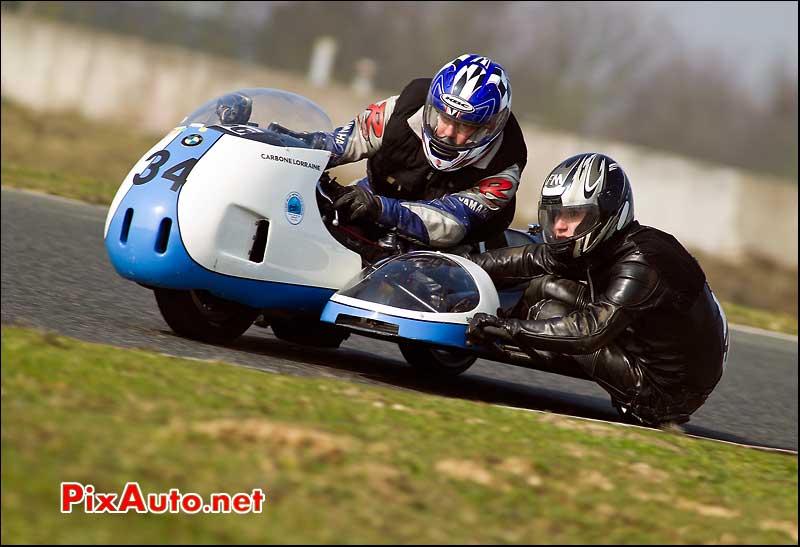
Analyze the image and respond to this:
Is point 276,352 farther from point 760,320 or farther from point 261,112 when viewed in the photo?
point 760,320

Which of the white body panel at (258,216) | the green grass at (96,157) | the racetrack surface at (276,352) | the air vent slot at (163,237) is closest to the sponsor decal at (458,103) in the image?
the white body panel at (258,216)

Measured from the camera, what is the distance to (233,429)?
3930mm

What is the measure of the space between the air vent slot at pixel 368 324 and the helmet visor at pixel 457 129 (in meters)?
1.06

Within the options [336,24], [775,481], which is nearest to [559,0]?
[336,24]

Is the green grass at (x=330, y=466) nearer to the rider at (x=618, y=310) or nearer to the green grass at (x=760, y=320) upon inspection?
the rider at (x=618, y=310)

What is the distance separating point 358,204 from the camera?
6.21 metres

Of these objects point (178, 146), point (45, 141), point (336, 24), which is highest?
point (336, 24)

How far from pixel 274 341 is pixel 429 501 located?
12.0 feet

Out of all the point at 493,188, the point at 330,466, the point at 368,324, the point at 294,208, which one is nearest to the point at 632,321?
the point at 493,188

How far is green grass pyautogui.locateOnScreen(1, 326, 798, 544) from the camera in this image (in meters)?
3.38

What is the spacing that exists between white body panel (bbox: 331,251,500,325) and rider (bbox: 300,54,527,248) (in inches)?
10.0

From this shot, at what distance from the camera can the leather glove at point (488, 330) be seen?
234 inches

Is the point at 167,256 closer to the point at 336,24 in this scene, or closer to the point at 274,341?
the point at 274,341

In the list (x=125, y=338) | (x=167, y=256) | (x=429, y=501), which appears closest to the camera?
(x=429, y=501)
